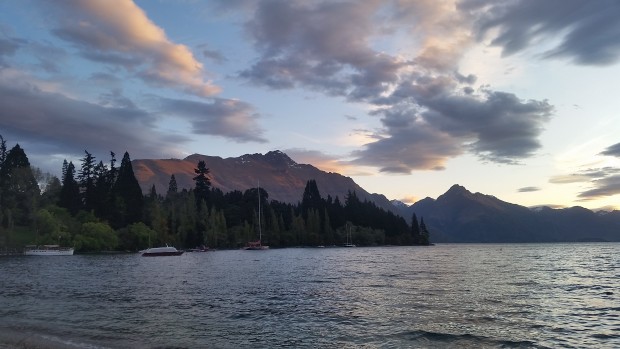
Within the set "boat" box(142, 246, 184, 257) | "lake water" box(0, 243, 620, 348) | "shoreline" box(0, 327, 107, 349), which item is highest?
"boat" box(142, 246, 184, 257)

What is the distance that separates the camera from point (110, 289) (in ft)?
197

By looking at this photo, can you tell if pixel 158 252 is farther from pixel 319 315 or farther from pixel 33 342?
pixel 33 342

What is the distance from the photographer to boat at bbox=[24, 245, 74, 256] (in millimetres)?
182125

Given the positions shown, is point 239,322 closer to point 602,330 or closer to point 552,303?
point 602,330

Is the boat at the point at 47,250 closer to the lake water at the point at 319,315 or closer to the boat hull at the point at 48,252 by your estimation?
the boat hull at the point at 48,252

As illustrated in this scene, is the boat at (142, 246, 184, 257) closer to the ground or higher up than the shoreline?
higher up

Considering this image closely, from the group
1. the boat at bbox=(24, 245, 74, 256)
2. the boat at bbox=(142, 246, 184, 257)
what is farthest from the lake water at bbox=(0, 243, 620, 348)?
the boat at bbox=(24, 245, 74, 256)

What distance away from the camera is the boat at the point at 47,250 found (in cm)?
18212

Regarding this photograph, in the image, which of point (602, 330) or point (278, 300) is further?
point (278, 300)

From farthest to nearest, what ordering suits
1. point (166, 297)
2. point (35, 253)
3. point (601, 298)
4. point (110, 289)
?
point (35, 253) → point (110, 289) → point (166, 297) → point (601, 298)

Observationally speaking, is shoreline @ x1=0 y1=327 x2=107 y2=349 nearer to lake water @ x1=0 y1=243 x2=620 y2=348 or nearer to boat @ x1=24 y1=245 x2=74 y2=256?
lake water @ x1=0 y1=243 x2=620 y2=348

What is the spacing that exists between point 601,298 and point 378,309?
24094mm

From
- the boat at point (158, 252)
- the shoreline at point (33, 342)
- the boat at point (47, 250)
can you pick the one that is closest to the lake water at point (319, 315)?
the shoreline at point (33, 342)

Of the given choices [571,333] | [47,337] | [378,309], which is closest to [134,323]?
[47,337]
